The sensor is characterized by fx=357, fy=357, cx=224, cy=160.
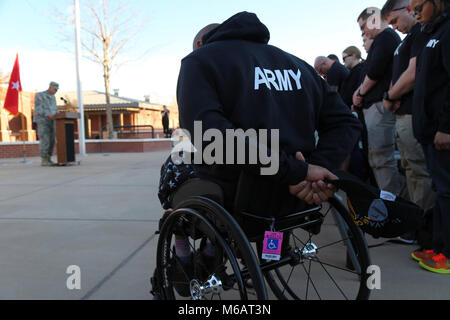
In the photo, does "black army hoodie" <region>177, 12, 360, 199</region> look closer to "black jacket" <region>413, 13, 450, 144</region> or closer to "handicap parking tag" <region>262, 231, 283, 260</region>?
"handicap parking tag" <region>262, 231, 283, 260</region>

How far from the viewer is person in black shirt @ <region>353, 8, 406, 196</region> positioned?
3.05m

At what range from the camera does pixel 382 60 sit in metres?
3.04

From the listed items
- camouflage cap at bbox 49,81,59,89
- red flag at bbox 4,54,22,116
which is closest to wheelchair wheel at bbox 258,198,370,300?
camouflage cap at bbox 49,81,59,89

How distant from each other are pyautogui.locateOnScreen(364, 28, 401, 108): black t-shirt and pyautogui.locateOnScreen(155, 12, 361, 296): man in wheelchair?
167 cm

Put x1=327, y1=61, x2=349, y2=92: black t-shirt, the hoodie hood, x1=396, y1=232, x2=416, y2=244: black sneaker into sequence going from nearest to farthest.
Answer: the hoodie hood → x1=396, y1=232, x2=416, y2=244: black sneaker → x1=327, y1=61, x2=349, y2=92: black t-shirt

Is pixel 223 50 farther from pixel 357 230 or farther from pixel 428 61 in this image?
pixel 428 61

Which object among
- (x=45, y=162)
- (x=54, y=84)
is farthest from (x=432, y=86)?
(x=45, y=162)

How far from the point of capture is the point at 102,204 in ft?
14.4

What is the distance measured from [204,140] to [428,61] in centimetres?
173

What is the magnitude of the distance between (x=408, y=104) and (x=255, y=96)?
175 cm

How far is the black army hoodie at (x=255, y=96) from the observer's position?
1380mm

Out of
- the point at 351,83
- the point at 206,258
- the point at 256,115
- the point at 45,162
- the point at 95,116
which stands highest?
the point at 95,116

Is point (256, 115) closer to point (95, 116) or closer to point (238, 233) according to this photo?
point (238, 233)
